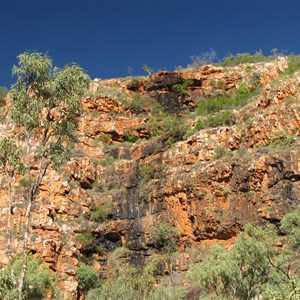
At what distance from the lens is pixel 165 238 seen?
38562 millimetres

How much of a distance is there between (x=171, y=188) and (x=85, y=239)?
954 centimetres

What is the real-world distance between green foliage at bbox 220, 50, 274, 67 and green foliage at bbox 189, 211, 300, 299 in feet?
133

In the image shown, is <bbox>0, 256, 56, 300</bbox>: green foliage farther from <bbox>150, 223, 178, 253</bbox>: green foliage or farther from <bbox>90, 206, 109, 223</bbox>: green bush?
<bbox>150, 223, 178, 253</bbox>: green foliage

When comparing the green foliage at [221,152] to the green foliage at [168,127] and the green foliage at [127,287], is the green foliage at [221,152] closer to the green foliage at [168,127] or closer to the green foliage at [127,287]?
the green foliage at [168,127]

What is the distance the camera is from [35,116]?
54.5ft

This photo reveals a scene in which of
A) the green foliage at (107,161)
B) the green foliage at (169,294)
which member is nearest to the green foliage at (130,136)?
the green foliage at (107,161)

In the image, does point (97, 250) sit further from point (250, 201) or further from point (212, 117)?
point (212, 117)

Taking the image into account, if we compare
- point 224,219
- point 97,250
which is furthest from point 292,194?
point 97,250

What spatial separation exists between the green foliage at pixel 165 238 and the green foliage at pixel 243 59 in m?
30.6

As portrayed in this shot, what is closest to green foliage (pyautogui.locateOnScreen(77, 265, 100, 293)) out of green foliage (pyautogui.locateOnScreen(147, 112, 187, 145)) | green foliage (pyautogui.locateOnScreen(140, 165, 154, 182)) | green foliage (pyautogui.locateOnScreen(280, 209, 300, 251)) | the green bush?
the green bush

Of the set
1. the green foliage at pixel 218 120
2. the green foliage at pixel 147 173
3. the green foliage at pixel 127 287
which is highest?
the green foliage at pixel 218 120

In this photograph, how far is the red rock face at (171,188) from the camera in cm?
3616

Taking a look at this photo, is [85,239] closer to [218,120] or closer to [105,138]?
[105,138]

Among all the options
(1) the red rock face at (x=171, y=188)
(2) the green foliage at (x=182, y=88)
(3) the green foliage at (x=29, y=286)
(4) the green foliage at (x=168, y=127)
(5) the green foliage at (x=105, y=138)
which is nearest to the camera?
(3) the green foliage at (x=29, y=286)
